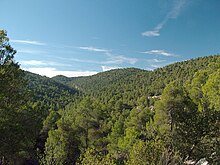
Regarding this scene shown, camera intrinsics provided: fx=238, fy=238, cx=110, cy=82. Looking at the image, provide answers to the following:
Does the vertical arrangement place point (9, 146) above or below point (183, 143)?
below

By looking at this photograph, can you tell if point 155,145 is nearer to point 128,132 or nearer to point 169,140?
point 169,140

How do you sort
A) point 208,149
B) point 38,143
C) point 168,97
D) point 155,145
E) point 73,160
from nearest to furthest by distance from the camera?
point 155,145, point 208,149, point 168,97, point 73,160, point 38,143

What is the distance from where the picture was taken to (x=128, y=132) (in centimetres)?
3325

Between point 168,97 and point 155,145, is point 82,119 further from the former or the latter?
point 155,145

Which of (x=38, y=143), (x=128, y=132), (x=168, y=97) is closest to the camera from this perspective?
(x=168, y=97)

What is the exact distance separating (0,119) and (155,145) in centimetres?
900

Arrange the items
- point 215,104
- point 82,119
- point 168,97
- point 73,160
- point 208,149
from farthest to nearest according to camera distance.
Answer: point 73,160 < point 82,119 < point 168,97 < point 215,104 < point 208,149

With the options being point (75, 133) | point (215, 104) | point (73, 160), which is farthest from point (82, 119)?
point (215, 104)

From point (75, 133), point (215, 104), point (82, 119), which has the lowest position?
point (75, 133)

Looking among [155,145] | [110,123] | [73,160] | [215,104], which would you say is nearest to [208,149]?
[155,145]

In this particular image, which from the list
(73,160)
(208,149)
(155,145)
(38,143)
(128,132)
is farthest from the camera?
(38,143)

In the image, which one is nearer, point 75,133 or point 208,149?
point 208,149

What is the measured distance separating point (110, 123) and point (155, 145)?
2936cm

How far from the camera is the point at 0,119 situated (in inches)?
541
